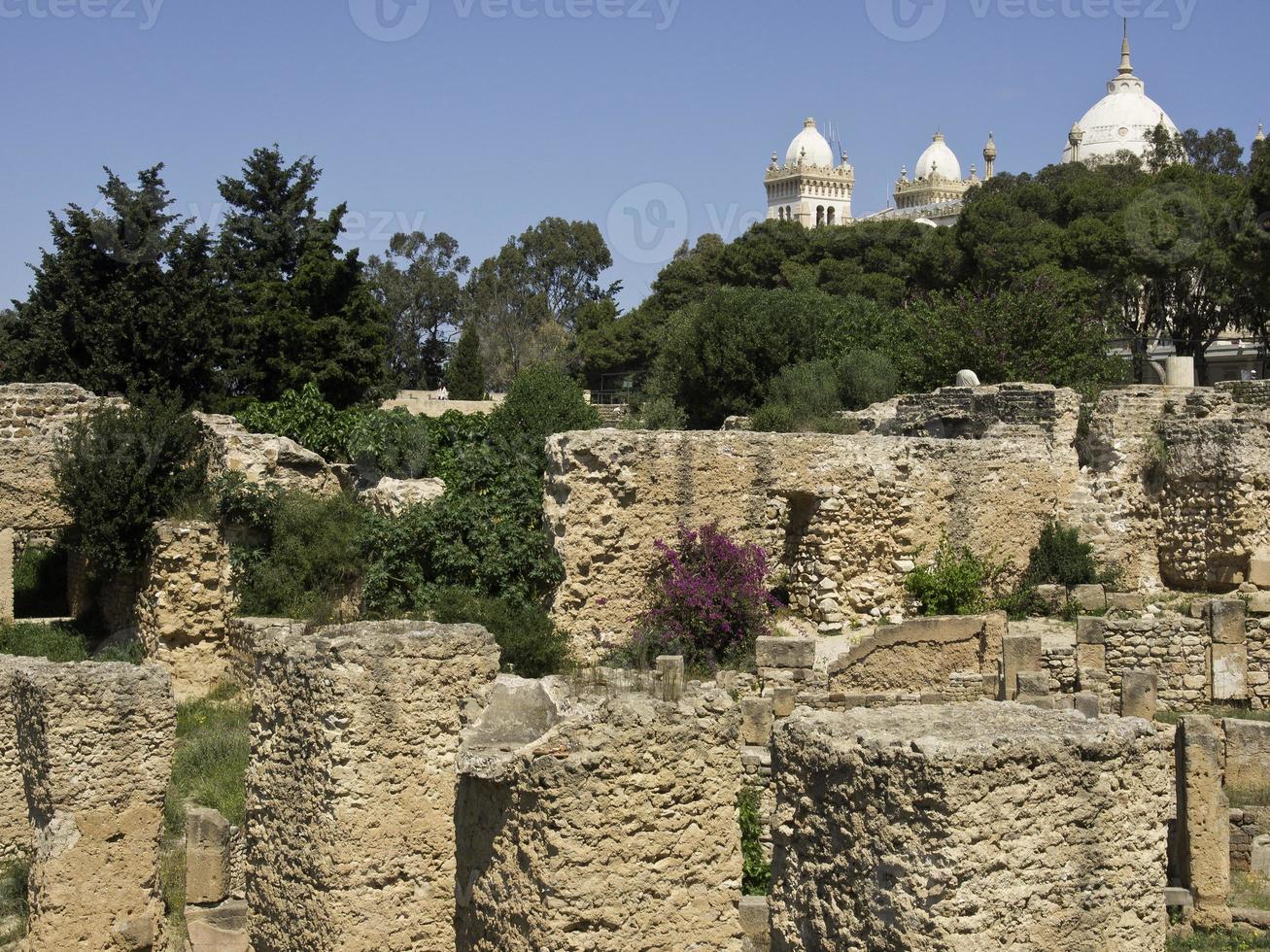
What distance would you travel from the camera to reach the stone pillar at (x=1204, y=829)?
1022cm

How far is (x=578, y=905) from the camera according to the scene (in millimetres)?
5785

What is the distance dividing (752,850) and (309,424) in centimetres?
1041

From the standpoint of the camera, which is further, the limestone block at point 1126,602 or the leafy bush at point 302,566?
the limestone block at point 1126,602

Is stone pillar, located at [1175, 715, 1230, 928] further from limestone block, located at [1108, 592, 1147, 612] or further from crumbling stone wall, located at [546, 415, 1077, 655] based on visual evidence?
crumbling stone wall, located at [546, 415, 1077, 655]

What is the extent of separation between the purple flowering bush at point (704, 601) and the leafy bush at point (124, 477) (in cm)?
499

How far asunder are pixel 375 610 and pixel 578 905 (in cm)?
895

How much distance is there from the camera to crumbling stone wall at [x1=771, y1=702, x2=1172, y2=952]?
4562 mm

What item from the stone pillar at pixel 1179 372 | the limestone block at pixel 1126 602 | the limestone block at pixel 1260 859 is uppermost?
the stone pillar at pixel 1179 372

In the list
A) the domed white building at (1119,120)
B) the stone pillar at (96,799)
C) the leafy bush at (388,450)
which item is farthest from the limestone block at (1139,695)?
the domed white building at (1119,120)

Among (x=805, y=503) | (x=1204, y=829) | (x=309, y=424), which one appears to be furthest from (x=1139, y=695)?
(x=309, y=424)

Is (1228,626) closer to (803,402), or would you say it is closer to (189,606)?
(189,606)

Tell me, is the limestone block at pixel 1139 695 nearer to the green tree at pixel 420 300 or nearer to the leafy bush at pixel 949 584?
the leafy bush at pixel 949 584

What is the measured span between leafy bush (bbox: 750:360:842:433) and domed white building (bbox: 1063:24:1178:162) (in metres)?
62.9

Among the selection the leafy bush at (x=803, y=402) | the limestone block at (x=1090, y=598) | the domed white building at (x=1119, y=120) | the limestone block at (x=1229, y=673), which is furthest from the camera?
the domed white building at (x=1119, y=120)
